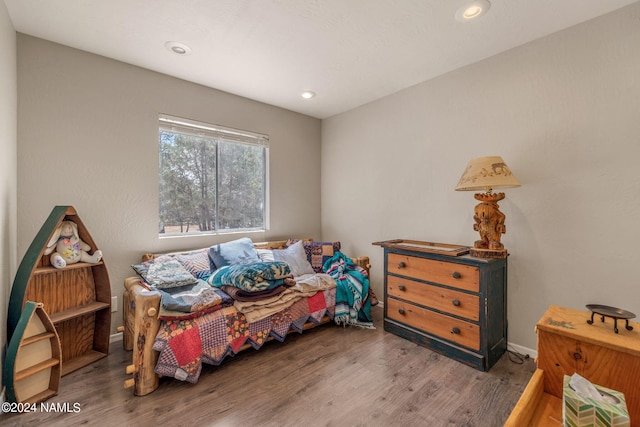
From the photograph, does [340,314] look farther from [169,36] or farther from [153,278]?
[169,36]

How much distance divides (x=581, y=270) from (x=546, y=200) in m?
0.55

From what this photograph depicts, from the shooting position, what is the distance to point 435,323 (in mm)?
2312

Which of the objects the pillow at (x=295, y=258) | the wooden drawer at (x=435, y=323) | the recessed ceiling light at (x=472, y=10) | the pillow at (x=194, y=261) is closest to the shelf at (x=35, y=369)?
the pillow at (x=194, y=261)

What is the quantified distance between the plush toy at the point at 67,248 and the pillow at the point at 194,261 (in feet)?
2.11

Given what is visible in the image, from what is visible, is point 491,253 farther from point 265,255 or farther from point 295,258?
point 265,255

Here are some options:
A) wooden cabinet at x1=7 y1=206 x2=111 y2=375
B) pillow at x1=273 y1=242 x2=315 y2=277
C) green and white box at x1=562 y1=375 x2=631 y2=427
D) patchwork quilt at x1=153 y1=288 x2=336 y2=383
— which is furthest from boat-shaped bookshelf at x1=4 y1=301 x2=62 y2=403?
green and white box at x1=562 y1=375 x2=631 y2=427

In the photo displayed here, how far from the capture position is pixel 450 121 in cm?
269

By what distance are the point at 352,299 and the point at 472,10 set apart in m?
2.49

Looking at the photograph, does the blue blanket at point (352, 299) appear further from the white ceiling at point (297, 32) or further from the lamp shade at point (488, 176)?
the white ceiling at point (297, 32)

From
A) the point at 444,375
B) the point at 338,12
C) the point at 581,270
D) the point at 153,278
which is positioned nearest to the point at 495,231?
the point at 581,270

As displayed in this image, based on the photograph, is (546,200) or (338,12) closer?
(338,12)

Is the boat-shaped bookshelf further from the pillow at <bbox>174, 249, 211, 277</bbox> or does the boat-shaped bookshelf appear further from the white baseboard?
the white baseboard

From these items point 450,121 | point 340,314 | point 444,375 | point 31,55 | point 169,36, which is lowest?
point 444,375

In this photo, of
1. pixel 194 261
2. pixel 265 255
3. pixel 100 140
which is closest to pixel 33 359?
pixel 194 261
